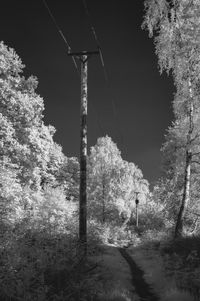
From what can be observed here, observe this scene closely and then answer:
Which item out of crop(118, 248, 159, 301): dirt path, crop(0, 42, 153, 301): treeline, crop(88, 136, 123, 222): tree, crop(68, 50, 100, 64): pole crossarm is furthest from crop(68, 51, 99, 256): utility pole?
crop(88, 136, 123, 222): tree

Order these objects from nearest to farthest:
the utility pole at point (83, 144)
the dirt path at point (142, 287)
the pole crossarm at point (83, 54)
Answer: the dirt path at point (142, 287), the utility pole at point (83, 144), the pole crossarm at point (83, 54)

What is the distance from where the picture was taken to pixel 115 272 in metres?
11.9

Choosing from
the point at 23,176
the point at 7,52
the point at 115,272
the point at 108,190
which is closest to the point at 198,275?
the point at 115,272

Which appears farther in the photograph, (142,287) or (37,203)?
(37,203)

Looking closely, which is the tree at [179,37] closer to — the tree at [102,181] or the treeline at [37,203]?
the treeline at [37,203]

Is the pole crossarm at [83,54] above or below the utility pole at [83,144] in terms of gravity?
above

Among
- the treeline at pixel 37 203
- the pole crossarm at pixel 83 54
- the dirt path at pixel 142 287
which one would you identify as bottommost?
the dirt path at pixel 142 287

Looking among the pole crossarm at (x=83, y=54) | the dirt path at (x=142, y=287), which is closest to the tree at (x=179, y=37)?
the pole crossarm at (x=83, y=54)

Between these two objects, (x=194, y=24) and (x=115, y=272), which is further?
(x=115, y=272)

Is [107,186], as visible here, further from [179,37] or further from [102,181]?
[179,37]

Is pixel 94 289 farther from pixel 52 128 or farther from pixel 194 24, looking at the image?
pixel 52 128

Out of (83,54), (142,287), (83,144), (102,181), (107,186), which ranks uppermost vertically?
(83,54)

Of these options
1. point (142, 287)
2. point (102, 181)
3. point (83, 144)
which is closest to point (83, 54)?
point (83, 144)

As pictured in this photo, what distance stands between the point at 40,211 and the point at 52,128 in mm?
5732
